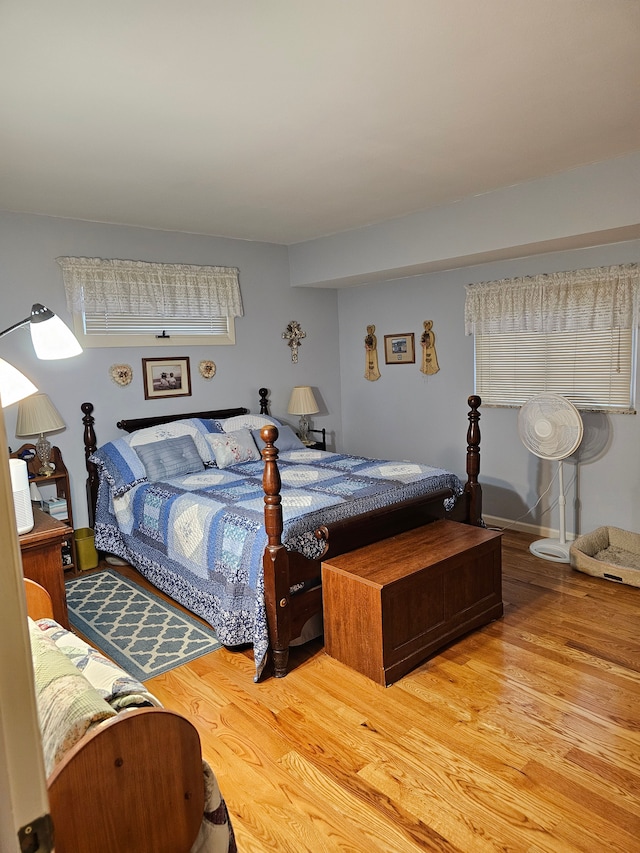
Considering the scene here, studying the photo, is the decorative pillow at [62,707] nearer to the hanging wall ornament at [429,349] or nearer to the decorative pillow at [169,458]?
the decorative pillow at [169,458]

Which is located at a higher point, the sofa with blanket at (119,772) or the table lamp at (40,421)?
the table lamp at (40,421)

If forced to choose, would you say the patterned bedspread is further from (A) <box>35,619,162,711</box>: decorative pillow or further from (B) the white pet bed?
(A) <box>35,619,162,711</box>: decorative pillow

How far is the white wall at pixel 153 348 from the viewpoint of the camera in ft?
12.8

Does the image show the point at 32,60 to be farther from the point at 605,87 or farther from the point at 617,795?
the point at 617,795

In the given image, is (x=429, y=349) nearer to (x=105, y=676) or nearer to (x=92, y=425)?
(x=92, y=425)

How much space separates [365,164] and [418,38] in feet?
4.04

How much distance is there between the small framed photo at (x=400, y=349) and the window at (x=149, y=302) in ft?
4.63

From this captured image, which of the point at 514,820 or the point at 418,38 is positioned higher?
the point at 418,38

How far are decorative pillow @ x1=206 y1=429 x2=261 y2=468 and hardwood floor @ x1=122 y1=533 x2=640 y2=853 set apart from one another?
1.65 meters

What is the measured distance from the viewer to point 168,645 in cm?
306

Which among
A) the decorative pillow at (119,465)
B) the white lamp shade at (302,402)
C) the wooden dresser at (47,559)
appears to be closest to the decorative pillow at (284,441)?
the white lamp shade at (302,402)

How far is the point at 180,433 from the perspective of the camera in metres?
4.36

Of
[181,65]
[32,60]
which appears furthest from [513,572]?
[32,60]

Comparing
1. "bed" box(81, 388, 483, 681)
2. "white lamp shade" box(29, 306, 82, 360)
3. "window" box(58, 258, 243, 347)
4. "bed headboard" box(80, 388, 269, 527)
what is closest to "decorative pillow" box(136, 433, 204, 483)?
"bed" box(81, 388, 483, 681)
